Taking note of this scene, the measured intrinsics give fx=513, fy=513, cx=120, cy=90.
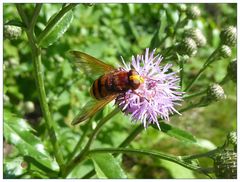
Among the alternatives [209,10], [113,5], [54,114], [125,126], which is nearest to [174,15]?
[113,5]

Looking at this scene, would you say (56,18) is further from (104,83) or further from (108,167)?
(108,167)

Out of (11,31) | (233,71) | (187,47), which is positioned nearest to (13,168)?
(11,31)

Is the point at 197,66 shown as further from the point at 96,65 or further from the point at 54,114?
the point at 96,65

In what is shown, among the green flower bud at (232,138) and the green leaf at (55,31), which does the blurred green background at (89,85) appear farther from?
the green leaf at (55,31)

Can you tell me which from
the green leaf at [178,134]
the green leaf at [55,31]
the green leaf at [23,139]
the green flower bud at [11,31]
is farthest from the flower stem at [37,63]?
the green leaf at [178,134]

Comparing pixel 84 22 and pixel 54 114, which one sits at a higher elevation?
pixel 84 22

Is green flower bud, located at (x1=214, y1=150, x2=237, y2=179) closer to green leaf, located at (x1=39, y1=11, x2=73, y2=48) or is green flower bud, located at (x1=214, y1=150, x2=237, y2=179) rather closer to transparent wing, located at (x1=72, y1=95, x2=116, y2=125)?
transparent wing, located at (x1=72, y1=95, x2=116, y2=125)

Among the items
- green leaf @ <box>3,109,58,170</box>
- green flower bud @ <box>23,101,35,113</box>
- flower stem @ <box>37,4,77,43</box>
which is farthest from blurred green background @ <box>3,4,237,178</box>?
flower stem @ <box>37,4,77,43</box>
